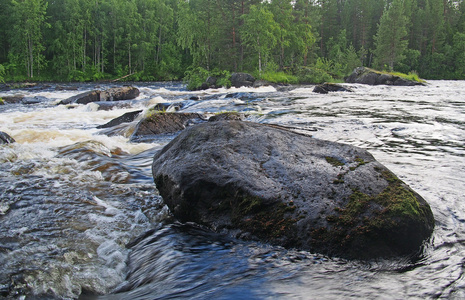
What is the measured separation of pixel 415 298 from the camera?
211 centimetres

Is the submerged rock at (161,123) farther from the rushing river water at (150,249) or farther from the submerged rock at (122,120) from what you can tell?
the rushing river water at (150,249)

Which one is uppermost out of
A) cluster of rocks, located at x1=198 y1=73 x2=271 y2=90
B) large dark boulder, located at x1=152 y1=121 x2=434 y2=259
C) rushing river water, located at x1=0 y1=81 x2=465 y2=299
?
cluster of rocks, located at x1=198 y1=73 x2=271 y2=90

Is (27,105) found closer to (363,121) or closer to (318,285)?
(363,121)

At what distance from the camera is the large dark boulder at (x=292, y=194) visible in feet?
8.93

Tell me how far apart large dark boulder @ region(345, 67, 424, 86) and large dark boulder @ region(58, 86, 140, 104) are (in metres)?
24.6

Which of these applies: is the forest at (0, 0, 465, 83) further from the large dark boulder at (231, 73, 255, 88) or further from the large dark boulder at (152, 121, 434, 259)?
the large dark boulder at (152, 121, 434, 259)

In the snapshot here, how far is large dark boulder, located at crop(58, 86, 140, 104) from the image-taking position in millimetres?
17625

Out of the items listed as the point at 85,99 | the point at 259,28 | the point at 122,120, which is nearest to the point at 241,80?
the point at 259,28

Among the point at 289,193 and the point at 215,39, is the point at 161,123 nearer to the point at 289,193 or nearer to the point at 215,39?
the point at 289,193

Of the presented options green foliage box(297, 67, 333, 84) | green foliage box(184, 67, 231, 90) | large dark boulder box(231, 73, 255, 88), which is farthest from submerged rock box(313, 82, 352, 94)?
green foliage box(297, 67, 333, 84)

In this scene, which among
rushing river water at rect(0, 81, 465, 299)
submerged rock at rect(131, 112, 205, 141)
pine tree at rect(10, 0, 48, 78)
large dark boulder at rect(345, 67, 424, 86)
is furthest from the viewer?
pine tree at rect(10, 0, 48, 78)

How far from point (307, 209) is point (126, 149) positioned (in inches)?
207

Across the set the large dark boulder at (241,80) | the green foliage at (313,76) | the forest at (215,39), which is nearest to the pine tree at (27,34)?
the forest at (215,39)

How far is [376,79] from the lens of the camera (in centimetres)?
3269
